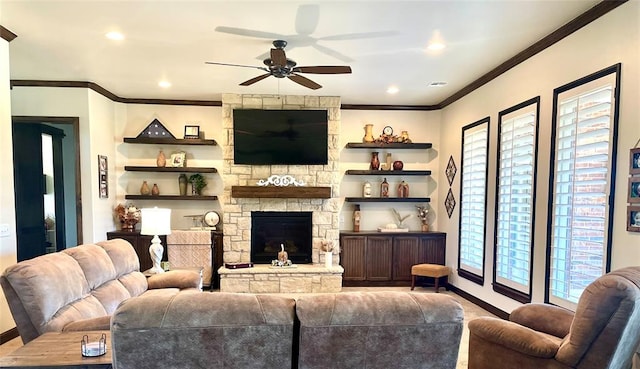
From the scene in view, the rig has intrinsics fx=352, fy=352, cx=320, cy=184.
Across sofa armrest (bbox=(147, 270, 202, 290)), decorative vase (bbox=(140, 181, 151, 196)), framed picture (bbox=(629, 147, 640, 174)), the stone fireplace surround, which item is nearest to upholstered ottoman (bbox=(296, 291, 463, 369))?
framed picture (bbox=(629, 147, 640, 174))

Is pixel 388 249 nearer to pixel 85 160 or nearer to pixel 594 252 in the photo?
pixel 594 252

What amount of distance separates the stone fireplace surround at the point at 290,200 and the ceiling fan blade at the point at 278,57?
7.25 feet

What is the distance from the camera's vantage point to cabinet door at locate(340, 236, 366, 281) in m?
5.61

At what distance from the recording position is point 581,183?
286cm

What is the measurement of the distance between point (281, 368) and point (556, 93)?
10.8 ft

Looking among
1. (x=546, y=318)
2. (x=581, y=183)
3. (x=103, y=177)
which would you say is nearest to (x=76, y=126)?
(x=103, y=177)

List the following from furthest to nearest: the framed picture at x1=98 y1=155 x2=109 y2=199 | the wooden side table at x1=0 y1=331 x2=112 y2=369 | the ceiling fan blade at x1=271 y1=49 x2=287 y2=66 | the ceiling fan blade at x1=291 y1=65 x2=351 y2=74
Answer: the framed picture at x1=98 y1=155 x2=109 y2=199 → the ceiling fan blade at x1=291 y1=65 x2=351 y2=74 → the ceiling fan blade at x1=271 y1=49 x2=287 y2=66 → the wooden side table at x1=0 y1=331 x2=112 y2=369

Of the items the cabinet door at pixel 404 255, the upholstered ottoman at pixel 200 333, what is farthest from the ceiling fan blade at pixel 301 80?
the cabinet door at pixel 404 255

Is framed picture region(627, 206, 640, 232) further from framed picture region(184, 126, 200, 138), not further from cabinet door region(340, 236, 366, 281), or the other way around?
framed picture region(184, 126, 200, 138)

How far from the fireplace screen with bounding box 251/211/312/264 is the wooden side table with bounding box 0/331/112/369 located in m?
3.64

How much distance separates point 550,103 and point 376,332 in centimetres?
297

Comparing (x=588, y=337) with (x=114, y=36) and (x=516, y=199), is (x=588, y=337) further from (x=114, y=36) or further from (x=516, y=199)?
(x=114, y=36)

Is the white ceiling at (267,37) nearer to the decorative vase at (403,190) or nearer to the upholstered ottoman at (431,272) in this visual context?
the decorative vase at (403,190)

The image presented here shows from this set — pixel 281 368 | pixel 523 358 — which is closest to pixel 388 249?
pixel 523 358
